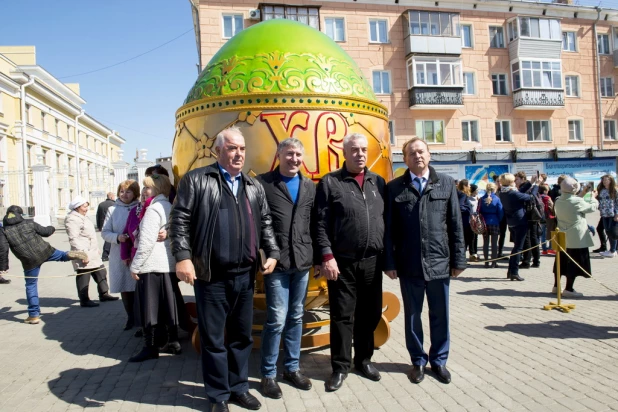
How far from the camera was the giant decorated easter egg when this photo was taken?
4074 mm

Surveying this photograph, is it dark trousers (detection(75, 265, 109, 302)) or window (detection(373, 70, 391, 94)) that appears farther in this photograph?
window (detection(373, 70, 391, 94))

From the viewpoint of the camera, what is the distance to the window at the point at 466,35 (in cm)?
2518

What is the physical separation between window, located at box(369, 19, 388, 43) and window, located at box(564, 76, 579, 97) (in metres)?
11.2

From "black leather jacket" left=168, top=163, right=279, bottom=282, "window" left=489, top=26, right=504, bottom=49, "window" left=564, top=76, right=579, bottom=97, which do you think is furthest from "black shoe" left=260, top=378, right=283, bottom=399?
"window" left=564, top=76, right=579, bottom=97

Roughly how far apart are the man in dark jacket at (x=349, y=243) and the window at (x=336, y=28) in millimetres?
21398

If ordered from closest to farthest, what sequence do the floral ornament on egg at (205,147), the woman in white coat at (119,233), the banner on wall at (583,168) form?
the floral ornament on egg at (205,147), the woman in white coat at (119,233), the banner on wall at (583,168)

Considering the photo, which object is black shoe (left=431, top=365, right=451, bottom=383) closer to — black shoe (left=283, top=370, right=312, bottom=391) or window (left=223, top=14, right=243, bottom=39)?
black shoe (left=283, top=370, right=312, bottom=391)

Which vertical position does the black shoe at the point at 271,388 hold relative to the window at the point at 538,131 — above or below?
below

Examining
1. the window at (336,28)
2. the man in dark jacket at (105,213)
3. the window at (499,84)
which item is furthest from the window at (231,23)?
the window at (499,84)

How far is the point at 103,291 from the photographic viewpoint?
292 inches

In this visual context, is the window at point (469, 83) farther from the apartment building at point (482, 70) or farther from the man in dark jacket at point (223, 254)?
the man in dark jacket at point (223, 254)

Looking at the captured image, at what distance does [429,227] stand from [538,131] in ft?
84.6

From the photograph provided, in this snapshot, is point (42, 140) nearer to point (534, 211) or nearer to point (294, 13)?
point (294, 13)

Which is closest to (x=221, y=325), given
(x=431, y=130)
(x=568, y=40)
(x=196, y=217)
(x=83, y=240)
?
(x=196, y=217)
